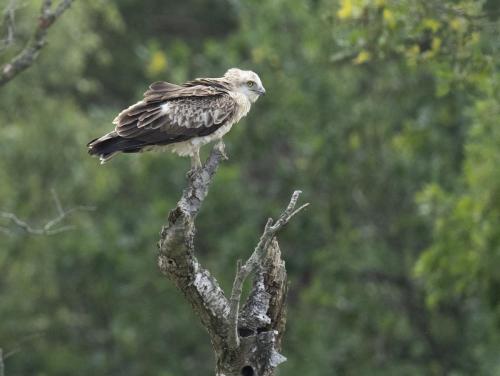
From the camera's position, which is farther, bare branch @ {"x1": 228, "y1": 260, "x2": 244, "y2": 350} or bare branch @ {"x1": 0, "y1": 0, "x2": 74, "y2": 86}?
bare branch @ {"x1": 0, "y1": 0, "x2": 74, "y2": 86}

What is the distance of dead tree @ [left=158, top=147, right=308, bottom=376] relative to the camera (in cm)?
754

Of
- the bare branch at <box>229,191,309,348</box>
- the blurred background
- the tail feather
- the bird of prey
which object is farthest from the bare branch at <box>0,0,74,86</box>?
the blurred background

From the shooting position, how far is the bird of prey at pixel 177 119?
961 centimetres

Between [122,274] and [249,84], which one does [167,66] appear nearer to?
[122,274]

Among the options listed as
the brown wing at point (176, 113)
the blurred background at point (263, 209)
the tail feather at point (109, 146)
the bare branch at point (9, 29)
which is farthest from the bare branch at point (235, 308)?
the blurred background at point (263, 209)

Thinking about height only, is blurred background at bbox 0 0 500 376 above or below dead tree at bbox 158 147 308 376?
above

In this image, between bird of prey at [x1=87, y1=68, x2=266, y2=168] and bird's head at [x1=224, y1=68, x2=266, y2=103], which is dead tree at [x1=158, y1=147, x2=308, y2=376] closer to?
bird of prey at [x1=87, y1=68, x2=266, y2=168]

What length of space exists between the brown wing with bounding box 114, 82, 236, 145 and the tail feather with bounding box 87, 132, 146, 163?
116 millimetres

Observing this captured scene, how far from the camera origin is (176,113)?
9.98 m

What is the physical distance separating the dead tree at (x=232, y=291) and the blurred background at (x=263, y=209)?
9174 millimetres

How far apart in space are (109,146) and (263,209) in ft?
33.3

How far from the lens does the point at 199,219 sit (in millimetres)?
19484

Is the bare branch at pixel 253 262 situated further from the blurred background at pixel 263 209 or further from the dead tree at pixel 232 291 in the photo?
the blurred background at pixel 263 209

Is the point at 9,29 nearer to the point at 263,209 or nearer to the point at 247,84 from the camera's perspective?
the point at 247,84
